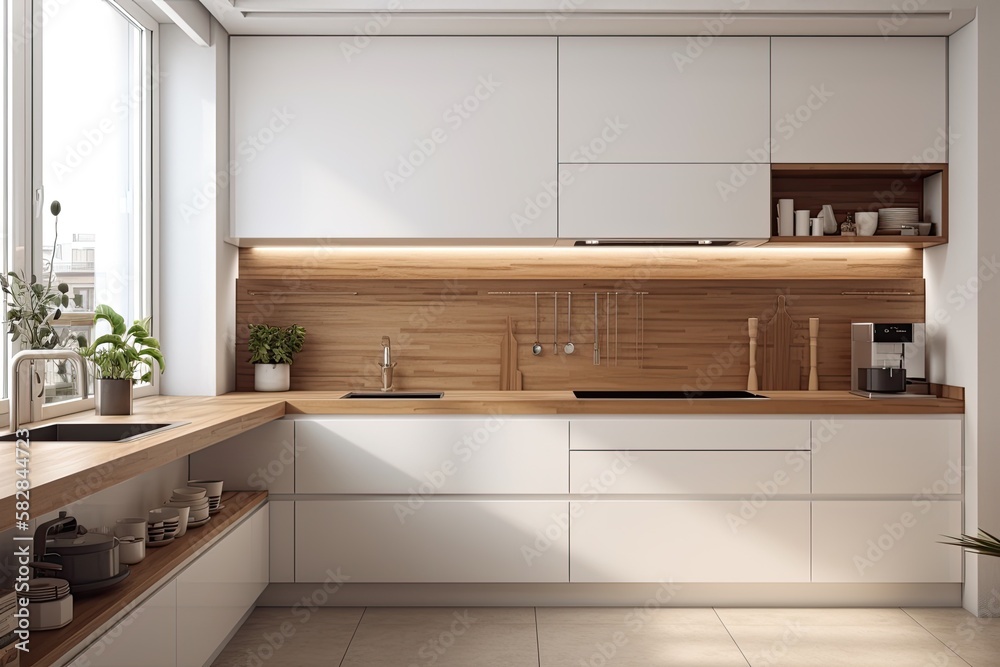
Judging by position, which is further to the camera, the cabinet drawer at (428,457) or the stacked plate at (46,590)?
the cabinet drawer at (428,457)

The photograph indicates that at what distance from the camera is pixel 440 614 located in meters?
3.24

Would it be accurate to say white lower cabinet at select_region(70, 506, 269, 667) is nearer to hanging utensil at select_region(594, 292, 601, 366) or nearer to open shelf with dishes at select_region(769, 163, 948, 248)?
hanging utensil at select_region(594, 292, 601, 366)

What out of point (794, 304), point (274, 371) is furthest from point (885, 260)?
point (274, 371)

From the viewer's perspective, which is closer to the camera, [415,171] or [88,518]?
[88,518]

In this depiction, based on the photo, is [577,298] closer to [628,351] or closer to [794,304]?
[628,351]

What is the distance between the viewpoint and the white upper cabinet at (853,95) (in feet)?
11.3

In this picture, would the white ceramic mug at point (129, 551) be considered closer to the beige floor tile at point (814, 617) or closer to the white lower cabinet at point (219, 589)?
the white lower cabinet at point (219, 589)

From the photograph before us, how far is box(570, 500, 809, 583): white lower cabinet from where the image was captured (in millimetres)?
3256

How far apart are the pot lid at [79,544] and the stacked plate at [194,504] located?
0.59 meters

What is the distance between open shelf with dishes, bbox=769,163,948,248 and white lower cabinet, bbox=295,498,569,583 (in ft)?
5.39

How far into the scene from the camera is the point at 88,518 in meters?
2.49

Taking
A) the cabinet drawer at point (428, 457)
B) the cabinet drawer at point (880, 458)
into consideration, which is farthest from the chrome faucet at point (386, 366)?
the cabinet drawer at point (880, 458)

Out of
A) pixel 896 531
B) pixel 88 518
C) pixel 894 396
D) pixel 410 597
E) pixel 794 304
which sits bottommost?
pixel 410 597

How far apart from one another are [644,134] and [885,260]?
4.52ft
